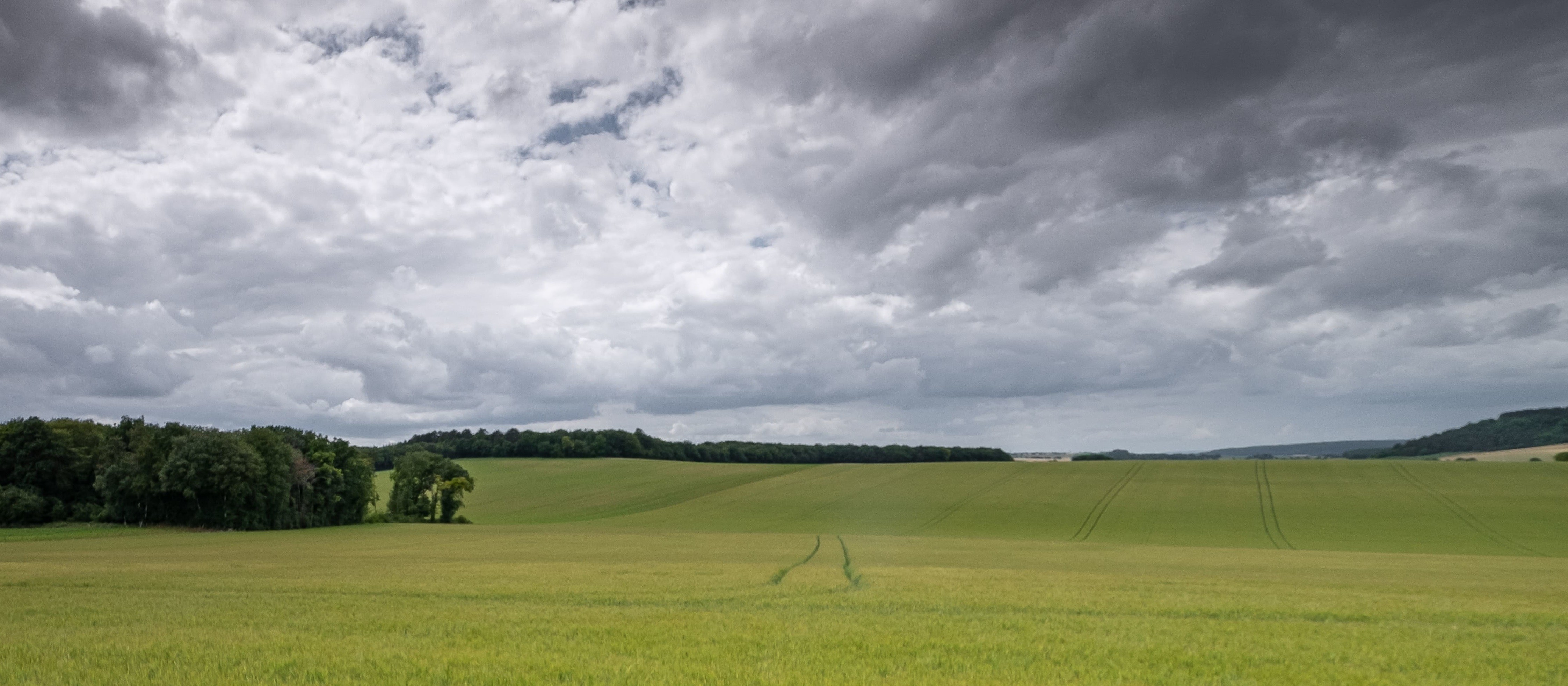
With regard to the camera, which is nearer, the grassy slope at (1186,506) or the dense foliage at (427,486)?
the grassy slope at (1186,506)

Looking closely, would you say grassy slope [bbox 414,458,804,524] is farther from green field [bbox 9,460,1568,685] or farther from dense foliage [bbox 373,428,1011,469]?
green field [bbox 9,460,1568,685]

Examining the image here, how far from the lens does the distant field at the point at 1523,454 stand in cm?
9975

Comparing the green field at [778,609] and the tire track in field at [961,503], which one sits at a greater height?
the green field at [778,609]

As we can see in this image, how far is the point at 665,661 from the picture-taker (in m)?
10.7

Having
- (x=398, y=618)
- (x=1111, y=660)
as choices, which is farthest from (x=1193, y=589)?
(x=398, y=618)

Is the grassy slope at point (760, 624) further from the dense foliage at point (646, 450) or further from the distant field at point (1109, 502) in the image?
the dense foliage at point (646, 450)

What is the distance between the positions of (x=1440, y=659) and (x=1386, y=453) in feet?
572

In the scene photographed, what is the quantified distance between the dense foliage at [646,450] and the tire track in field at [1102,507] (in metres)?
54.8

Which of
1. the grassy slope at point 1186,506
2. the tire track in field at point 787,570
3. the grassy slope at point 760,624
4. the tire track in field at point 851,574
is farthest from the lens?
the grassy slope at point 1186,506

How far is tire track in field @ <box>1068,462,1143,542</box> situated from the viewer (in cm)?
5831

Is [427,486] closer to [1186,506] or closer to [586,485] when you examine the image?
[586,485]

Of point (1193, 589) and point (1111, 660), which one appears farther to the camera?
point (1193, 589)

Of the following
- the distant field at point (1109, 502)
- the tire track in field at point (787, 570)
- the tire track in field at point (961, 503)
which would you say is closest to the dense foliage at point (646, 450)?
the distant field at point (1109, 502)

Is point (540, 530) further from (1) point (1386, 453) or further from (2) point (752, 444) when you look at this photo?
(1) point (1386, 453)
